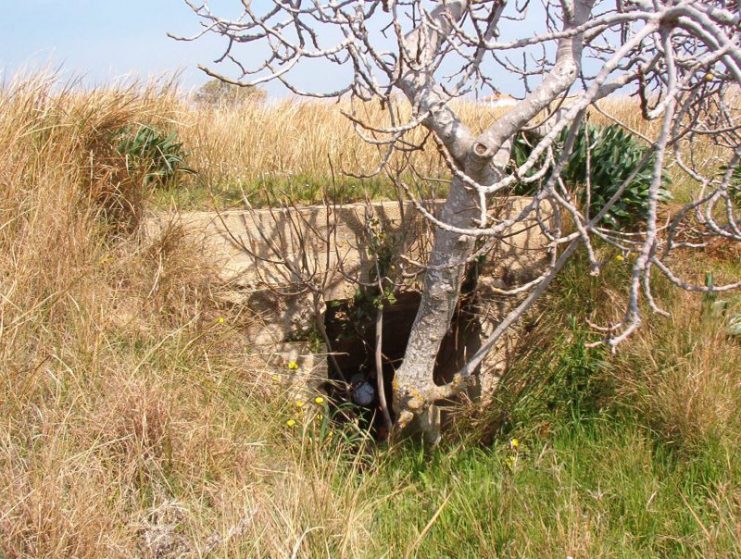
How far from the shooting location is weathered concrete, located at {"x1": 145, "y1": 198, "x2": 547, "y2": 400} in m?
4.68

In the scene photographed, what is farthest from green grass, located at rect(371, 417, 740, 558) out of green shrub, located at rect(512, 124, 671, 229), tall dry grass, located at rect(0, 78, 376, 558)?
green shrub, located at rect(512, 124, 671, 229)

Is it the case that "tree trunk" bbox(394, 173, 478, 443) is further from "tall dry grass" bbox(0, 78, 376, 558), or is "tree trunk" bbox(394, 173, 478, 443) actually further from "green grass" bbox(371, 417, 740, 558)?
"tall dry grass" bbox(0, 78, 376, 558)

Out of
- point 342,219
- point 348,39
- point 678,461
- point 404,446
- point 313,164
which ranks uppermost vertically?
point 348,39

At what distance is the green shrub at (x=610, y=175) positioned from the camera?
4992 mm

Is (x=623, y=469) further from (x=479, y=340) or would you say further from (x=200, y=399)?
(x=200, y=399)

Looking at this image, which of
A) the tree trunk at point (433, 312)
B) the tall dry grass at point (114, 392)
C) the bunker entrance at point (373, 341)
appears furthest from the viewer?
the bunker entrance at point (373, 341)

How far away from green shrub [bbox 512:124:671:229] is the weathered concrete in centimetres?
40

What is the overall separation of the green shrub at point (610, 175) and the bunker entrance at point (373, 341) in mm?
1041

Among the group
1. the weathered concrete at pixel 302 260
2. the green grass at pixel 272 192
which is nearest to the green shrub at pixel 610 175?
the weathered concrete at pixel 302 260

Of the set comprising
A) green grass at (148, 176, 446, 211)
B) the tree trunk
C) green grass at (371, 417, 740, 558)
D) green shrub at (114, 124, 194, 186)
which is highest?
green shrub at (114, 124, 194, 186)

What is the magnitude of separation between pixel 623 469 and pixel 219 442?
1.94 m

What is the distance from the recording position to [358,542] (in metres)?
3.11

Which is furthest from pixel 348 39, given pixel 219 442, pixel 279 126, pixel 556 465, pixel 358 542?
pixel 279 126

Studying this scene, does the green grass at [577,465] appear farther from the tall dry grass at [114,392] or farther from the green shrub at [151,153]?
the green shrub at [151,153]
